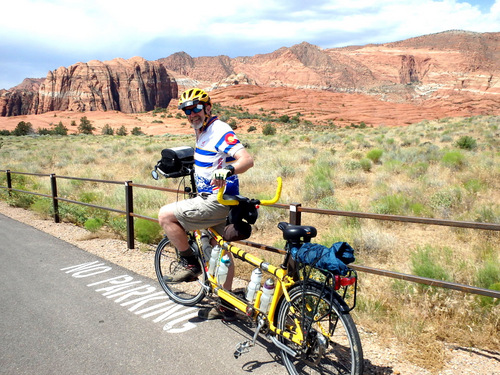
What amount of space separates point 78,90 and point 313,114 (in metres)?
65.7

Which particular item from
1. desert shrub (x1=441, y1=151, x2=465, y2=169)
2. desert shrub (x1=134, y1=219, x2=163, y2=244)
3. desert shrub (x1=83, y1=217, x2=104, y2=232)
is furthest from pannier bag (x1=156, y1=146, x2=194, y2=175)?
desert shrub (x1=441, y1=151, x2=465, y2=169)

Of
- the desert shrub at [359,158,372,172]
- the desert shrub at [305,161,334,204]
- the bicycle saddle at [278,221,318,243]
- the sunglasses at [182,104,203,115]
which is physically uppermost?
the sunglasses at [182,104,203,115]

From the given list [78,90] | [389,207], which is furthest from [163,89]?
[389,207]

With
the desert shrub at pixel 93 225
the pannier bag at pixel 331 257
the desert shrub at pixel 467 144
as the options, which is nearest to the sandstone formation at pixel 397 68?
the desert shrub at pixel 467 144

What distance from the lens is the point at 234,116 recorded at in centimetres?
6481

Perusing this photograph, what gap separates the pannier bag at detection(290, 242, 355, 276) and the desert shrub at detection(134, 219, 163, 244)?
A: 4865 millimetres

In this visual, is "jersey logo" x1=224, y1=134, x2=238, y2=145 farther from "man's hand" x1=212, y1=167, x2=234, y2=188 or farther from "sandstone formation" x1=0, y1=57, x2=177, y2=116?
"sandstone formation" x1=0, y1=57, x2=177, y2=116

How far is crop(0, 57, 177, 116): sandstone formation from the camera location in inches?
3903

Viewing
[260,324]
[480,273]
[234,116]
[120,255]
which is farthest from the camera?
[234,116]

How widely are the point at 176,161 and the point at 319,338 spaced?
220cm

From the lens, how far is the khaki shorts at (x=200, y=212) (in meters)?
3.46

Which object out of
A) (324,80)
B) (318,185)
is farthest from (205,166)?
(324,80)

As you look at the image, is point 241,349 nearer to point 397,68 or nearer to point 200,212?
point 200,212

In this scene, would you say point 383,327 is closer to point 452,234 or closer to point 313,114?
point 452,234
